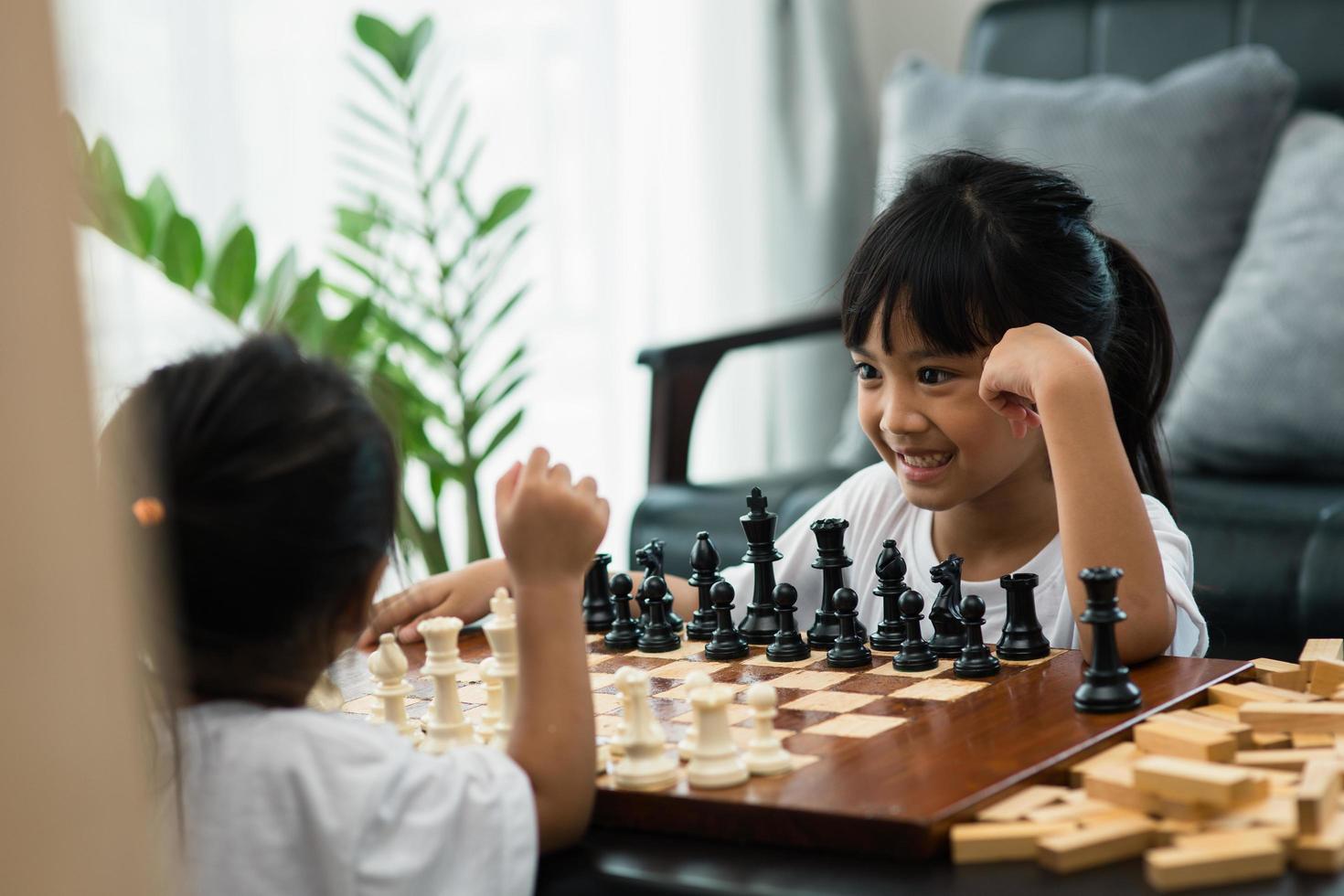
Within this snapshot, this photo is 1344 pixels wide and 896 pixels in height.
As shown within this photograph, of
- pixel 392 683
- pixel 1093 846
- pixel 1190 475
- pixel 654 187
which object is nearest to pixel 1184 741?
pixel 1093 846

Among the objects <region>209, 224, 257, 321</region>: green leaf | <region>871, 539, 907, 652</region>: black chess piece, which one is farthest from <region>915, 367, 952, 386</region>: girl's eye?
<region>209, 224, 257, 321</region>: green leaf

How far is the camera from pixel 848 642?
1.40 meters

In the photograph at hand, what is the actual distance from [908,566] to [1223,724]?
29.4 inches

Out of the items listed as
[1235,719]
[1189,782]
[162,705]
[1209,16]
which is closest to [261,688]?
[162,705]

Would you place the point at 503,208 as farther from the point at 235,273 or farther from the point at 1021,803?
the point at 1021,803

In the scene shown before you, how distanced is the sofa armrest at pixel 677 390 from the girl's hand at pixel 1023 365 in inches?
52.9

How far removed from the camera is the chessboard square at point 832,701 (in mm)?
1243

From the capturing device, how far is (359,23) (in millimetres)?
2967

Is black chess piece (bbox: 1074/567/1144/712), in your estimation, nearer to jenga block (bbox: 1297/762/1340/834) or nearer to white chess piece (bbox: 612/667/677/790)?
jenga block (bbox: 1297/762/1340/834)

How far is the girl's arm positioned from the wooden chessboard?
0.05 m

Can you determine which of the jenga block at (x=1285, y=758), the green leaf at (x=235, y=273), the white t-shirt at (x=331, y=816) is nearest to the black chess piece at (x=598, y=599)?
the white t-shirt at (x=331, y=816)

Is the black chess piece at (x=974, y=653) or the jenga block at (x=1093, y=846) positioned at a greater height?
the black chess piece at (x=974, y=653)

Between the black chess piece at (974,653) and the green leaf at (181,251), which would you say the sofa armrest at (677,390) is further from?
the black chess piece at (974,653)

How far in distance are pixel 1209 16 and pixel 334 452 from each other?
2.82m
